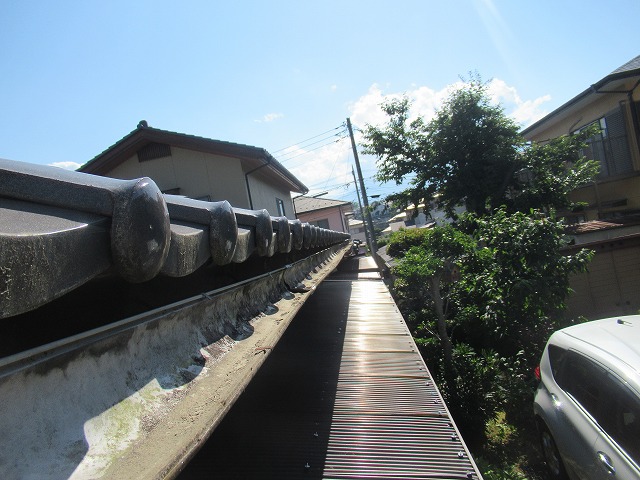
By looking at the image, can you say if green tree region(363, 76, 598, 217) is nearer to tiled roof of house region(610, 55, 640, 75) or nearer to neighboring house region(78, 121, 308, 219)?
tiled roof of house region(610, 55, 640, 75)

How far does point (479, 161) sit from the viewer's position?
14984 mm

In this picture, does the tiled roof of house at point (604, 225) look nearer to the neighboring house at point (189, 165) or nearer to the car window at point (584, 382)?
the car window at point (584, 382)

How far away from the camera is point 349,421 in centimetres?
211

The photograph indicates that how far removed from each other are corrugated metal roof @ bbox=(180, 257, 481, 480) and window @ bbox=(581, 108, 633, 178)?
49.1 ft

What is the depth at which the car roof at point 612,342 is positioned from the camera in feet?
11.1

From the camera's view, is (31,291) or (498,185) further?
(498,185)

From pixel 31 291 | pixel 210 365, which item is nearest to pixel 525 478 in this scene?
pixel 210 365

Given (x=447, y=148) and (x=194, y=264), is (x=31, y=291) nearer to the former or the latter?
(x=194, y=264)

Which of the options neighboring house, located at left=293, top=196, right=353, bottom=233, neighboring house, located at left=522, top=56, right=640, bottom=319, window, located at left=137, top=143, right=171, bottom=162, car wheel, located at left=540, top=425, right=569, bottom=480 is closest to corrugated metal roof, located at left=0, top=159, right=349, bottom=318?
car wheel, located at left=540, top=425, right=569, bottom=480

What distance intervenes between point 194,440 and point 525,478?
5.88 metres

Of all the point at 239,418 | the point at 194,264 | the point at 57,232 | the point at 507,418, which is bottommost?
the point at 507,418

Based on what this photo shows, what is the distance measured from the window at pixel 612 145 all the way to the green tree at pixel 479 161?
3.21 feet

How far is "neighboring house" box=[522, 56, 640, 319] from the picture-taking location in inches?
408

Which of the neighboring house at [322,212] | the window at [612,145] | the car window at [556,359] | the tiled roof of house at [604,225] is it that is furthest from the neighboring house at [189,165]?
the neighboring house at [322,212]
